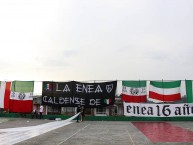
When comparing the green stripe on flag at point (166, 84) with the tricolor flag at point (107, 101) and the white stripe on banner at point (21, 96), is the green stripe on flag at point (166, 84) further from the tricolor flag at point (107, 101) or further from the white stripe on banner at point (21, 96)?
the white stripe on banner at point (21, 96)

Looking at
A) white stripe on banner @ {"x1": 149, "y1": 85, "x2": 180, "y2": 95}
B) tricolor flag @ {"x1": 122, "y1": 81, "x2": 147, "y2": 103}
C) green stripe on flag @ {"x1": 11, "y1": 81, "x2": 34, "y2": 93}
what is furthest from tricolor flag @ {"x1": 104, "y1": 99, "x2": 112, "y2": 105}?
green stripe on flag @ {"x1": 11, "y1": 81, "x2": 34, "y2": 93}

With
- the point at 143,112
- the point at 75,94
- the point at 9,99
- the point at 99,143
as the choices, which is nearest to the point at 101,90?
the point at 75,94

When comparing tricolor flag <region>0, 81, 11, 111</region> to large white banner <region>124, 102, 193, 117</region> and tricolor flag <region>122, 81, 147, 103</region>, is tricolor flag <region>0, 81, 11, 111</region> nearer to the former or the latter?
tricolor flag <region>122, 81, 147, 103</region>

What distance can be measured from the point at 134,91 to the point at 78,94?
5891 millimetres

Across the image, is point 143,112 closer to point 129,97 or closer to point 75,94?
point 129,97

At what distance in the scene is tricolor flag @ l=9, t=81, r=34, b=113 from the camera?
33.9 metres

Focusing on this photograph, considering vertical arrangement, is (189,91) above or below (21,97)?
above

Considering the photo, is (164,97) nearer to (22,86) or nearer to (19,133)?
(22,86)

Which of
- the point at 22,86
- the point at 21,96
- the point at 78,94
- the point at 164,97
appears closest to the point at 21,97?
the point at 21,96

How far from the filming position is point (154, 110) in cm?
3231

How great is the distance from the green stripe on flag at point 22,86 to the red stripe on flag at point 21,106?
124 cm

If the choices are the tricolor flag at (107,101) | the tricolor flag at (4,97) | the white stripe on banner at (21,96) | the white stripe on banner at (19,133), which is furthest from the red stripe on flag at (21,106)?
the white stripe on banner at (19,133)

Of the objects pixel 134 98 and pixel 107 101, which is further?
pixel 107 101

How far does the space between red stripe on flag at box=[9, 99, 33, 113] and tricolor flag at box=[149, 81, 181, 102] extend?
12857 mm
